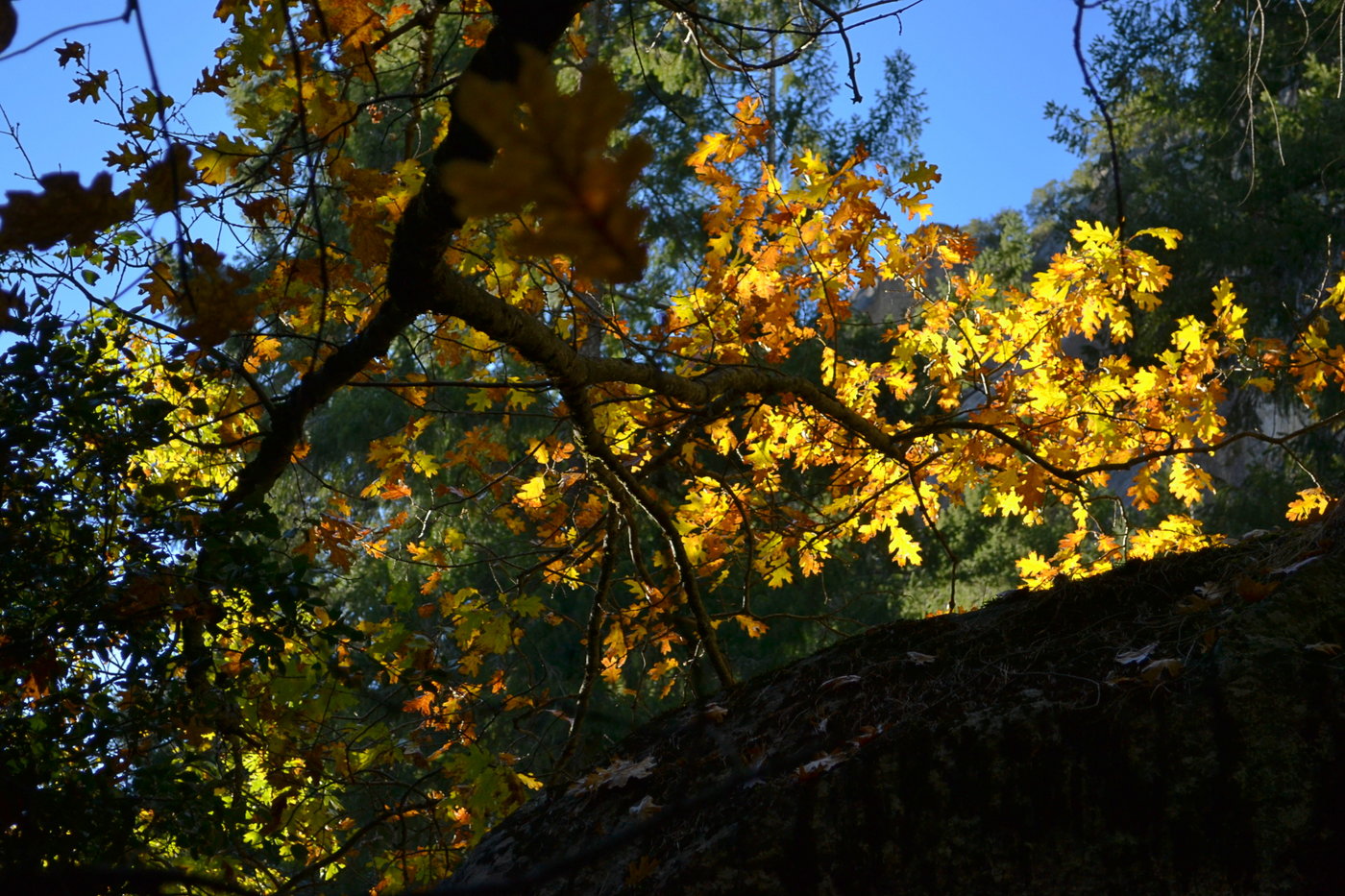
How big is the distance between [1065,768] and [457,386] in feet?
9.02

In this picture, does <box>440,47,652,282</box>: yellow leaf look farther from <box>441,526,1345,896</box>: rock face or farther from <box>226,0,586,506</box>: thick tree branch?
<box>226,0,586,506</box>: thick tree branch

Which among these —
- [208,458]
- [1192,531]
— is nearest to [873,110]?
[1192,531]

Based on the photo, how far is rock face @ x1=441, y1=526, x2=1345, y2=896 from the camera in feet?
4.86

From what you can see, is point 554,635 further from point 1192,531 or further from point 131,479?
point 131,479

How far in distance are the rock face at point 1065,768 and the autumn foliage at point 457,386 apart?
837mm

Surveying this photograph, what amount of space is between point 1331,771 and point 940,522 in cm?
1296

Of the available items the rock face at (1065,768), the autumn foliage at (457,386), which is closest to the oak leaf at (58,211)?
the autumn foliage at (457,386)

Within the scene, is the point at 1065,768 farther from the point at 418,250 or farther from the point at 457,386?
the point at 457,386

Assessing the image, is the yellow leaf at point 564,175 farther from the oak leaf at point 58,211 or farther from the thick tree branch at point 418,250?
the thick tree branch at point 418,250

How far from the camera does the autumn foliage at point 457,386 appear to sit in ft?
5.16

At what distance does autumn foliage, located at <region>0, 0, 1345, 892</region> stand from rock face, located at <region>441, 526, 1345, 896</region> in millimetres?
837

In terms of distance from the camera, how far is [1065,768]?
161 centimetres

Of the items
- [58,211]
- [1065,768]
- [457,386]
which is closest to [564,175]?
[58,211]

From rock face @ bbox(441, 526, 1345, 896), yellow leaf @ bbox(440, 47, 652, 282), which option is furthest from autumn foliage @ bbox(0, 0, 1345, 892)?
rock face @ bbox(441, 526, 1345, 896)
